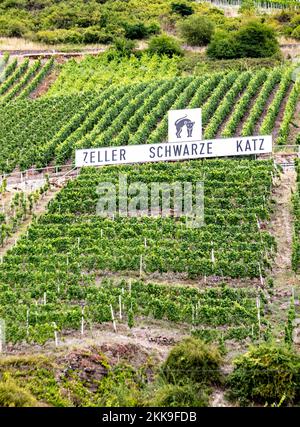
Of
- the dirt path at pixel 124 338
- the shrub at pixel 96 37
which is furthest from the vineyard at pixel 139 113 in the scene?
the dirt path at pixel 124 338

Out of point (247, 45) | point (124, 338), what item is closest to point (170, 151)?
point (124, 338)

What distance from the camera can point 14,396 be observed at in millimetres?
22172

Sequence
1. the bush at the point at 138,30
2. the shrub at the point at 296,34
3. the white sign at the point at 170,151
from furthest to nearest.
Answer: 1. the bush at the point at 138,30
2. the shrub at the point at 296,34
3. the white sign at the point at 170,151

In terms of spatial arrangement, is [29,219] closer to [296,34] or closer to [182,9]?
[296,34]

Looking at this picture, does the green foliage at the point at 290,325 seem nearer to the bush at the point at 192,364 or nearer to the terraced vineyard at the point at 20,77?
the bush at the point at 192,364

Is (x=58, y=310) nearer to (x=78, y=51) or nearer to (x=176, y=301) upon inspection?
(x=176, y=301)

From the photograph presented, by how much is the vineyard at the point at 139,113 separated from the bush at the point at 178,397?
23.2m

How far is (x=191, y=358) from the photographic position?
80.5 feet

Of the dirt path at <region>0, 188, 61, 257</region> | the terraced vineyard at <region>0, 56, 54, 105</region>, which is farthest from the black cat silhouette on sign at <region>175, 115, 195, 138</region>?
the terraced vineyard at <region>0, 56, 54, 105</region>

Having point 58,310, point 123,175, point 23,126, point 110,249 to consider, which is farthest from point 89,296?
point 23,126

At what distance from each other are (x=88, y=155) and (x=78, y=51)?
31.0m

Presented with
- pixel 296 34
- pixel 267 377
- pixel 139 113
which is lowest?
pixel 267 377

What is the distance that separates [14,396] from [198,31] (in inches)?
1934

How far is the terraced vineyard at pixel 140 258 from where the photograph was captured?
28453 mm
